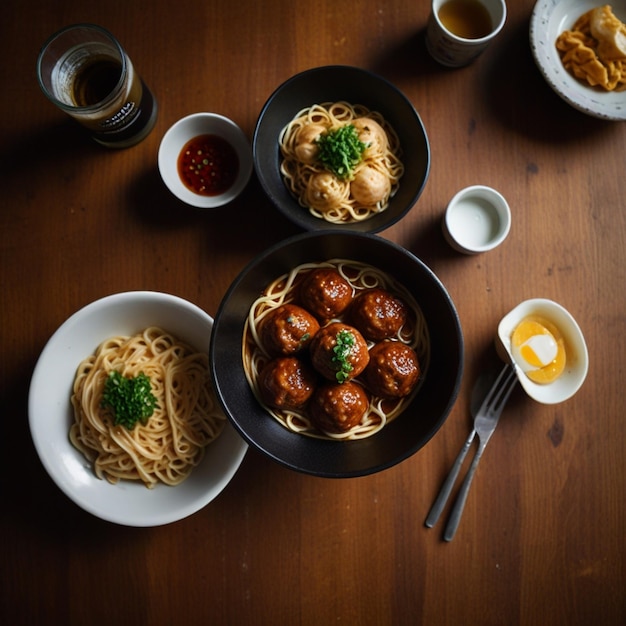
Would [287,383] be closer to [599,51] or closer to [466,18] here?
[466,18]

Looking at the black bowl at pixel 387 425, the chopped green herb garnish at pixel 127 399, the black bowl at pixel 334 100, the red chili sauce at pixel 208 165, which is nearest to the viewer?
the black bowl at pixel 387 425

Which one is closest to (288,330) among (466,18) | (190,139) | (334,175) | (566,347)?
(334,175)

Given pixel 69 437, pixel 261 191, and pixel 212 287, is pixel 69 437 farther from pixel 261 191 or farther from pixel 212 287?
pixel 261 191

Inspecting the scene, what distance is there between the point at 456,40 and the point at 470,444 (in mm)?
1399

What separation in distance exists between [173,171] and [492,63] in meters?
1.27

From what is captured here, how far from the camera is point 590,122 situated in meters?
2.17

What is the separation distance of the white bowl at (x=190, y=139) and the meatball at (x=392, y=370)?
0.76 meters

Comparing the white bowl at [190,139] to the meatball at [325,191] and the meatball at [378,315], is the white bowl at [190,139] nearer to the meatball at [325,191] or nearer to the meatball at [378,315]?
the meatball at [325,191]

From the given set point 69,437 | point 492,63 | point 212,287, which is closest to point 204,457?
point 69,437

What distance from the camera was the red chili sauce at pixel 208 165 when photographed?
203cm

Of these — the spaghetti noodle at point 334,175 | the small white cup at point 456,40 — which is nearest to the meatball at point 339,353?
the spaghetti noodle at point 334,175

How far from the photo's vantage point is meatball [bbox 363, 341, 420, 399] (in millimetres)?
1746

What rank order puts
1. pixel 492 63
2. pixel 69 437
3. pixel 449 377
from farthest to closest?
pixel 492 63, pixel 69 437, pixel 449 377

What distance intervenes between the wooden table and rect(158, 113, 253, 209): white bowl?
9 centimetres
